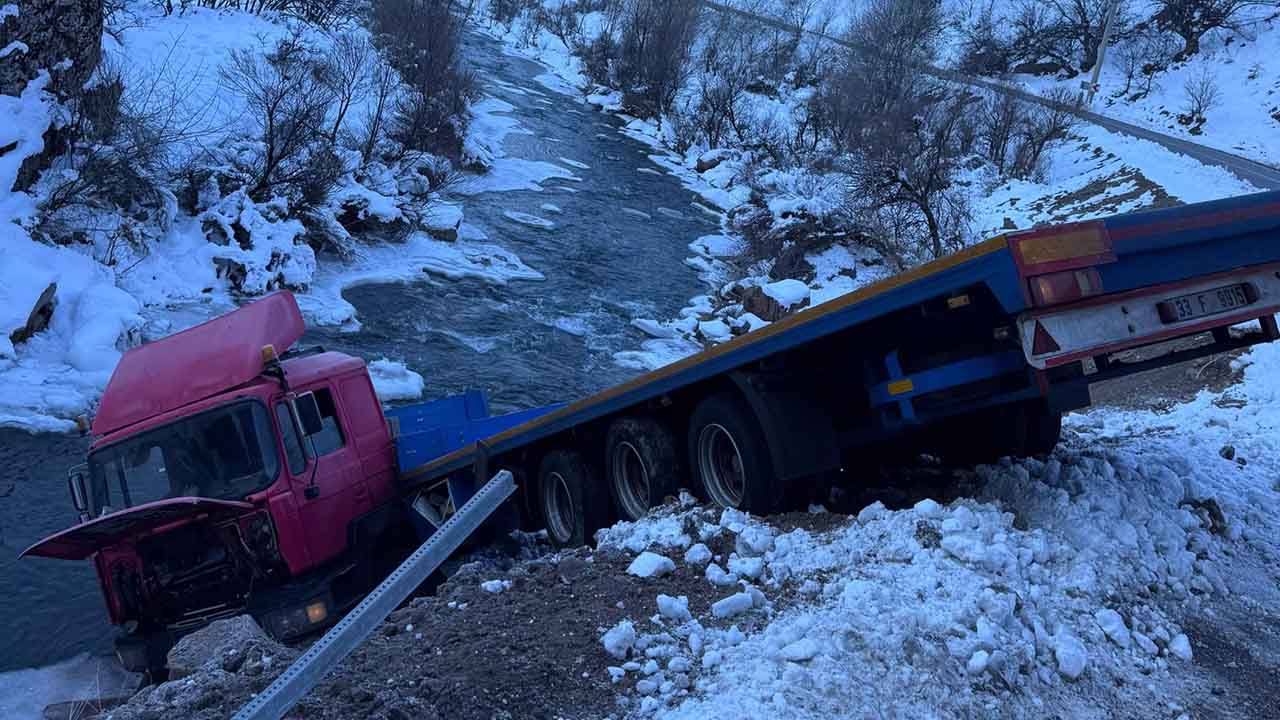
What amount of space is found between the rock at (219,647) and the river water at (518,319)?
3.45 m

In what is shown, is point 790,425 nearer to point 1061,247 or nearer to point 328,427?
point 1061,247

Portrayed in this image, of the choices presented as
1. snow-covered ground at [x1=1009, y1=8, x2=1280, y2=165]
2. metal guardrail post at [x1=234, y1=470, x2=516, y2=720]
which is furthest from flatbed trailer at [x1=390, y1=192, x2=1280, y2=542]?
snow-covered ground at [x1=1009, y1=8, x2=1280, y2=165]

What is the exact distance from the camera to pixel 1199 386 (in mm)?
9641

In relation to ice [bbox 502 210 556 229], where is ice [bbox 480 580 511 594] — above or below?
below

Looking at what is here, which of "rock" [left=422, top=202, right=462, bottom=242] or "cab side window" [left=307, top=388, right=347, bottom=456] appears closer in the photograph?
"cab side window" [left=307, top=388, right=347, bottom=456]

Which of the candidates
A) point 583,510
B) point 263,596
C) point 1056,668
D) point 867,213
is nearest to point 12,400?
point 263,596

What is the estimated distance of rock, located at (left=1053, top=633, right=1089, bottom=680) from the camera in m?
4.07

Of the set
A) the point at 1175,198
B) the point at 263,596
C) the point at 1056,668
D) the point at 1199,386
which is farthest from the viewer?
the point at 1175,198

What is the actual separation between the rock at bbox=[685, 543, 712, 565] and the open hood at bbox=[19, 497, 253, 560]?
3.41 meters

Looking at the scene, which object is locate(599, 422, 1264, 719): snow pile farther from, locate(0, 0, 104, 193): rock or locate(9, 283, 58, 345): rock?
locate(0, 0, 104, 193): rock

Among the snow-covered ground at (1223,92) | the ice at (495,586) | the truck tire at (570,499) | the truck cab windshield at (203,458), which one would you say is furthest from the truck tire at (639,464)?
the snow-covered ground at (1223,92)

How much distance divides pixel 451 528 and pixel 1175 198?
1879cm

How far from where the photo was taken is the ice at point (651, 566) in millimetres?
5051

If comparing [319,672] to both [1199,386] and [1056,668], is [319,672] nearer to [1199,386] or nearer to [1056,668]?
[1056,668]
